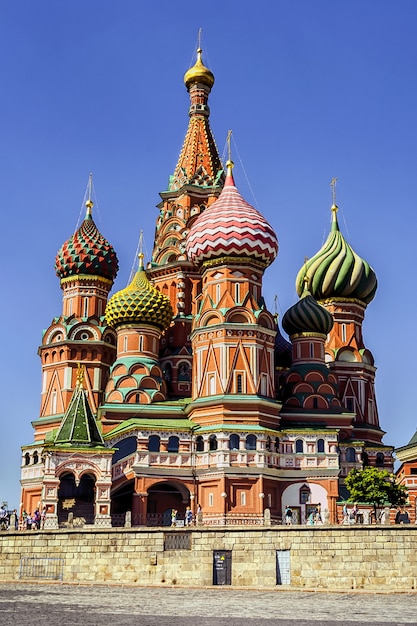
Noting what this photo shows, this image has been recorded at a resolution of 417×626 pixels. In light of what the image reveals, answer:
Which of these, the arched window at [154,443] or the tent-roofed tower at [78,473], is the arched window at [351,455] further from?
the tent-roofed tower at [78,473]

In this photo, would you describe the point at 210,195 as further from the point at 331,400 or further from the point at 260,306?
the point at 331,400

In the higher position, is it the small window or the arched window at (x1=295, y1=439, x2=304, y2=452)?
the small window

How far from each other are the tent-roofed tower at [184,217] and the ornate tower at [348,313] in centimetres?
720

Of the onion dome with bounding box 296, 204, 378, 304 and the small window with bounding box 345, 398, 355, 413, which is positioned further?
the onion dome with bounding box 296, 204, 378, 304

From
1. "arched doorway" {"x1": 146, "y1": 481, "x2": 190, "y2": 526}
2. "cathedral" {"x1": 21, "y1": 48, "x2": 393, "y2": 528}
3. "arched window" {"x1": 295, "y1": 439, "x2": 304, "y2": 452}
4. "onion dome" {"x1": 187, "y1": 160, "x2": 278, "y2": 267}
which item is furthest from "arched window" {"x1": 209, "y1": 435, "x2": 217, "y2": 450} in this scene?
"onion dome" {"x1": 187, "y1": 160, "x2": 278, "y2": 267}

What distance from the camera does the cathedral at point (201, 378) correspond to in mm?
41875

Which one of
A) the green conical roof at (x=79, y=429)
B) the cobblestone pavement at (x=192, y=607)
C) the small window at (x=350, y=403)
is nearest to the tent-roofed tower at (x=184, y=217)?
the green conical roof at (x=79, y=429)

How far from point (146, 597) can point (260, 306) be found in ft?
76.5

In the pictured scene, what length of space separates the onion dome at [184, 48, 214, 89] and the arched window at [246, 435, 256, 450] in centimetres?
2521

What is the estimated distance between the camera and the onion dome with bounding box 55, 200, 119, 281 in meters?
52.4

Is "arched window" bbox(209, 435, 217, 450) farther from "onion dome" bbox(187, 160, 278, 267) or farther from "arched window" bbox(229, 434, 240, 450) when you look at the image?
"onion dome" bbox(187, 160, 278, 267)

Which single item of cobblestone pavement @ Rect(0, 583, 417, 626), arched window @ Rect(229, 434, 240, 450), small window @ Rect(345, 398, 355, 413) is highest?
small window @ Rect(345, 398, 355, 413)

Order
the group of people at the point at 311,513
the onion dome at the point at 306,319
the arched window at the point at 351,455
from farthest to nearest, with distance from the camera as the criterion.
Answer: the onion dome at the point at 306,319, the arched window at the point at 351,455, the group of people at the point at 311,513

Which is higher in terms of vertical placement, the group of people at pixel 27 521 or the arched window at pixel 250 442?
the arched window at pixel 250 442
